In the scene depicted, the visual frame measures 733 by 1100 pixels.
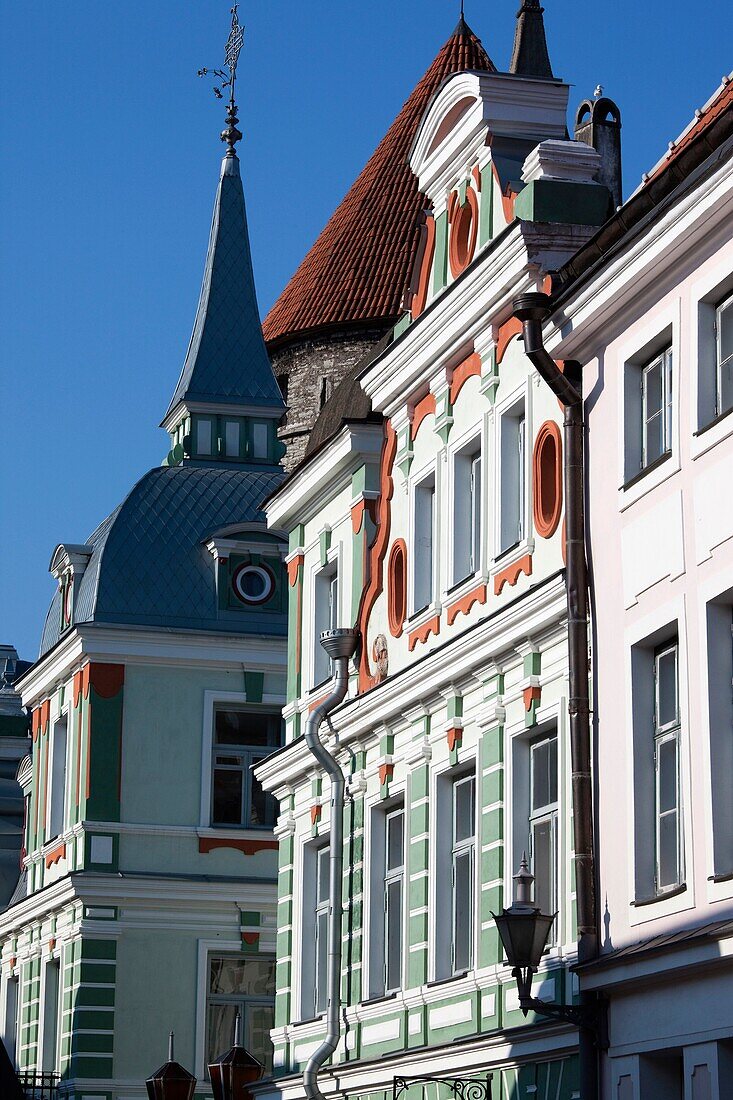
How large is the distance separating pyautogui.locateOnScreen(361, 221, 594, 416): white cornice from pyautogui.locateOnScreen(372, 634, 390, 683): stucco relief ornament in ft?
7.74

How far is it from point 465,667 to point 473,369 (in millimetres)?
2823

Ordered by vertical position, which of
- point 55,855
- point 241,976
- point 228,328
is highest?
point 228,328

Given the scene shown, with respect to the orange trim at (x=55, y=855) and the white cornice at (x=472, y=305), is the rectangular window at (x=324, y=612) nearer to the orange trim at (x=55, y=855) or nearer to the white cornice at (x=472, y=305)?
the white cornice at (x=472, y=305)

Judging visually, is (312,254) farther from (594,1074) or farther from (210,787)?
(594,1074)

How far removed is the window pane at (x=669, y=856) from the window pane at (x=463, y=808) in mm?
4433

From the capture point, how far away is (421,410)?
2278 centimetres

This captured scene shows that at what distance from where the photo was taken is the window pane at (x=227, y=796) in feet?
111

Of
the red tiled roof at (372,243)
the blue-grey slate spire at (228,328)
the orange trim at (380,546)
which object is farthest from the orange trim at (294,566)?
the red tiled roof at (372,243)

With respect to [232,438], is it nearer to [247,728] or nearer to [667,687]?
[247,728]

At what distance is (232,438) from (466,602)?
17132 millimetres

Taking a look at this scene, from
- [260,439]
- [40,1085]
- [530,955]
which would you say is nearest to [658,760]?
[530,955]

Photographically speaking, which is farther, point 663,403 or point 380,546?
point 380,546

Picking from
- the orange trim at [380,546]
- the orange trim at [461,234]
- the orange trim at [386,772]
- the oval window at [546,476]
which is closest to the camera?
the oval window at [546,476]

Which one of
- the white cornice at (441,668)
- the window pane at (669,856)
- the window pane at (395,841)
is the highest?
the white cornice at (441,668)
